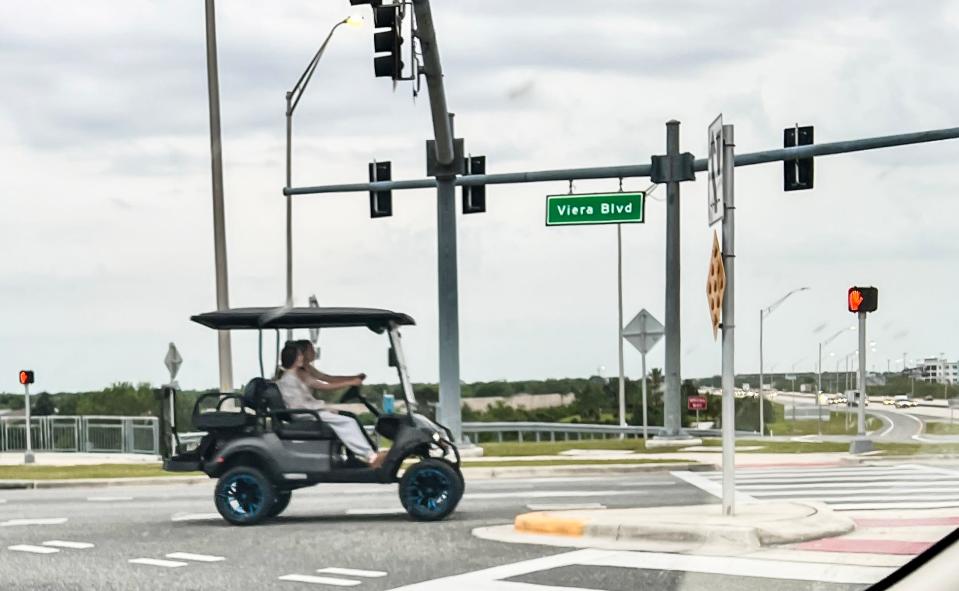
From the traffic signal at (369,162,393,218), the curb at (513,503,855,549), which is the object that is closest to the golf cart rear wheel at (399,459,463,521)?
the curb at (513,503,855,549)

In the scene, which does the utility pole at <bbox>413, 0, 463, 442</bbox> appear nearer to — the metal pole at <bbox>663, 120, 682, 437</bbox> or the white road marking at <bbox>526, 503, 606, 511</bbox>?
the metal pole at <bbox>663, 120, 682, 437</bbox>

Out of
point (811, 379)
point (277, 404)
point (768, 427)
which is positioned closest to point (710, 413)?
point (768, 427)

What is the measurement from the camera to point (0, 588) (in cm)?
609

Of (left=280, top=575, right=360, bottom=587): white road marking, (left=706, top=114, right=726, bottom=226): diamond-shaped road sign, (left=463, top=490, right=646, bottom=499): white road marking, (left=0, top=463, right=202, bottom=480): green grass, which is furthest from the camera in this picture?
(left=0, top=463, right=202, bottom=480): green grass

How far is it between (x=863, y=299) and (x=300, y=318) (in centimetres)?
283

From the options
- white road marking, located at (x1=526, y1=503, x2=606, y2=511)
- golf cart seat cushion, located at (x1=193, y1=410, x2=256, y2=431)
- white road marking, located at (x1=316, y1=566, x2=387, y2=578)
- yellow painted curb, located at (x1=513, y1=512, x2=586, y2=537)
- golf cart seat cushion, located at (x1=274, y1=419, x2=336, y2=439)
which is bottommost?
white road marking, located at (x1=526, y1=503, x2=606, y2=511)

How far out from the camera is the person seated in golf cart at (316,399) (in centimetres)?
489

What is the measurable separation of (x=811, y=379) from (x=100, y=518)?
780 centimetres

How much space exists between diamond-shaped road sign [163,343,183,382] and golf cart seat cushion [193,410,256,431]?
2.83 m

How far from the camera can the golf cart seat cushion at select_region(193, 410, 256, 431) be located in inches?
257

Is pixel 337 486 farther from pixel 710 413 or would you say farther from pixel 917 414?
pixel 917 414

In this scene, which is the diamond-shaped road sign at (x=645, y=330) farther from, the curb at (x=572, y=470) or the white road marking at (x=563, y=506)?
the curb at (x=572, y=470)

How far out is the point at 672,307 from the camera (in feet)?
12.8

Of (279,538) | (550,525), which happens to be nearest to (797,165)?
(550,525)
